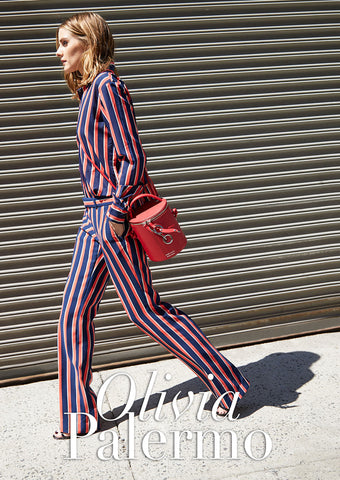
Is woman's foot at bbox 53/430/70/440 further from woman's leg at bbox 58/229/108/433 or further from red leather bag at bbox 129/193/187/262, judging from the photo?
red leather bag at bbox 129/193/187/262

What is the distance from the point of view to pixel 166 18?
3.58 metres

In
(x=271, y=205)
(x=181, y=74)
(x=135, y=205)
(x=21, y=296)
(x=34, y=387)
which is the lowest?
(x=34, y=387)

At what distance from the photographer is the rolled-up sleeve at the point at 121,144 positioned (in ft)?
8.70

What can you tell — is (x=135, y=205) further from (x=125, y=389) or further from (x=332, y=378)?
(x=332, y=378)

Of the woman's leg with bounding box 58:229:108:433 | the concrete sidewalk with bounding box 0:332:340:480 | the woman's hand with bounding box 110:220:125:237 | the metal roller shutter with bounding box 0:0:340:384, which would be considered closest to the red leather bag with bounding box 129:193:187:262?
the woman's hand with bounding box 110:220:125:237

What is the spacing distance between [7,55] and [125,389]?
Result: 1.95 meters

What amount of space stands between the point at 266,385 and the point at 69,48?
2.04 m

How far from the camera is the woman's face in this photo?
107 inches

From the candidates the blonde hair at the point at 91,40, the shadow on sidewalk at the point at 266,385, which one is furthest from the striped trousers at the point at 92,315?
the blonde hair at the point at 91,40

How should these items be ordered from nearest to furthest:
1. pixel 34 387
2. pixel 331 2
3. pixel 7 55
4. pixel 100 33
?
pixel 100 33, pixel 7 55, pixel 34 387, pixel 331 2

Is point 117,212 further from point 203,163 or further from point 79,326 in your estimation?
point 203,163

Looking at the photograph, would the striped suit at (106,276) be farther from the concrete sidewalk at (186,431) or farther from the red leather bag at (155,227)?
the concrete sidewalk at (186,431)

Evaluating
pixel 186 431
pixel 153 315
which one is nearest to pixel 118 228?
pixel 153 315

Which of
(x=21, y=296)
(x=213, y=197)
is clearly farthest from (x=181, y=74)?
(x=21, y=296)
